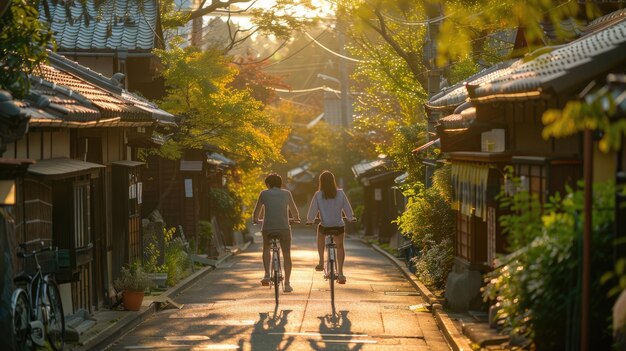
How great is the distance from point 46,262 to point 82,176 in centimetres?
323

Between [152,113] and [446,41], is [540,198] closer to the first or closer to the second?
[446,41]

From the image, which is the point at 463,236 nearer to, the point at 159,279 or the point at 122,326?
the point at 122,326

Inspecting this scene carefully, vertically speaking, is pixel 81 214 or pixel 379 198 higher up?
pixel 81 214

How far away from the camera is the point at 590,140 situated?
9031 millimetres

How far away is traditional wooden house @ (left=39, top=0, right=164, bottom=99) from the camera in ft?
86.9

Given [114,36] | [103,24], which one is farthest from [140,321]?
[103,24]

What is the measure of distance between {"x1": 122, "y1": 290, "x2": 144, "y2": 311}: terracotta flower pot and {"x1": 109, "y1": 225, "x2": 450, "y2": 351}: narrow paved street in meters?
0.41

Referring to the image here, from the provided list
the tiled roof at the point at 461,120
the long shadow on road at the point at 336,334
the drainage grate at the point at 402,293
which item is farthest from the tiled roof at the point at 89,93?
the drainage grate at the point at 402,293

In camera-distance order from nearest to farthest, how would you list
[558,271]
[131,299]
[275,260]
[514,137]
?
[558,271], [514,137], [131,299], [275,260]

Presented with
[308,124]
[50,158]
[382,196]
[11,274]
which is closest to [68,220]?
[50,158]

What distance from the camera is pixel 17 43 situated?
491 inches

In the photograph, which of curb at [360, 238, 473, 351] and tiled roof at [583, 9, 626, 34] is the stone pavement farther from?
tiled roof at [583, 9, 626, 34]

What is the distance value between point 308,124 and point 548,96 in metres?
67.0

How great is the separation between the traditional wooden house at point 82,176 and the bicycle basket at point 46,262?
0.83 ft
